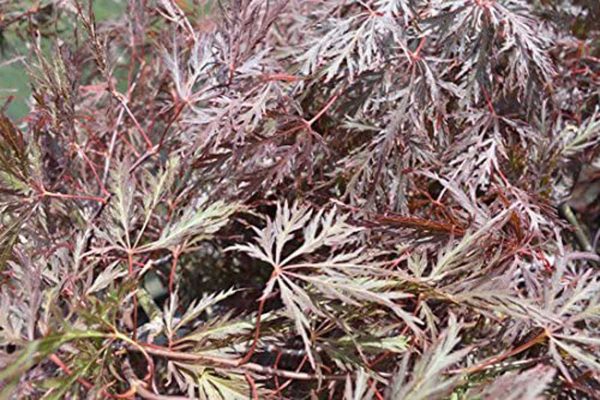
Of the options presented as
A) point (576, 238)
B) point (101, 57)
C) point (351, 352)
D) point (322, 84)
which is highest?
point (101, 57)

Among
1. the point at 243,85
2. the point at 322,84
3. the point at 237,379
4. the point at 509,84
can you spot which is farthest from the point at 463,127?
the point at 237,379

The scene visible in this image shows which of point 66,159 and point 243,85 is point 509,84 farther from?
point 66,159

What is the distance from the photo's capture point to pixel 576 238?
46.5 inches

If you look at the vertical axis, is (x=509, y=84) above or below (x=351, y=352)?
above

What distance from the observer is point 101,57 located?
0.86 meters

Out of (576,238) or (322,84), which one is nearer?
(322,84)

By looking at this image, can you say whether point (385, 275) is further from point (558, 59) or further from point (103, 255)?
point (558, 59)

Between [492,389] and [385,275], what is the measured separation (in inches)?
7.1

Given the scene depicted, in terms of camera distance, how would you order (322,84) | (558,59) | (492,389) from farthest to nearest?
(558,59) → (322,84) → (492,389)

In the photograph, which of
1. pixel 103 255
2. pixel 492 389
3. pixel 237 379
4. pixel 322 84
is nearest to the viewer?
pixel 492 389

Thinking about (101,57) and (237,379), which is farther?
(101,57)

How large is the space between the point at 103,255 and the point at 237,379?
225 millimetres

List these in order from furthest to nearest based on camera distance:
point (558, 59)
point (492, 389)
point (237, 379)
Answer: point (558, 59)
point (237, 379)
point (492, 389)

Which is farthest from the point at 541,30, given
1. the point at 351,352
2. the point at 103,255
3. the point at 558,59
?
the point at 103,255
